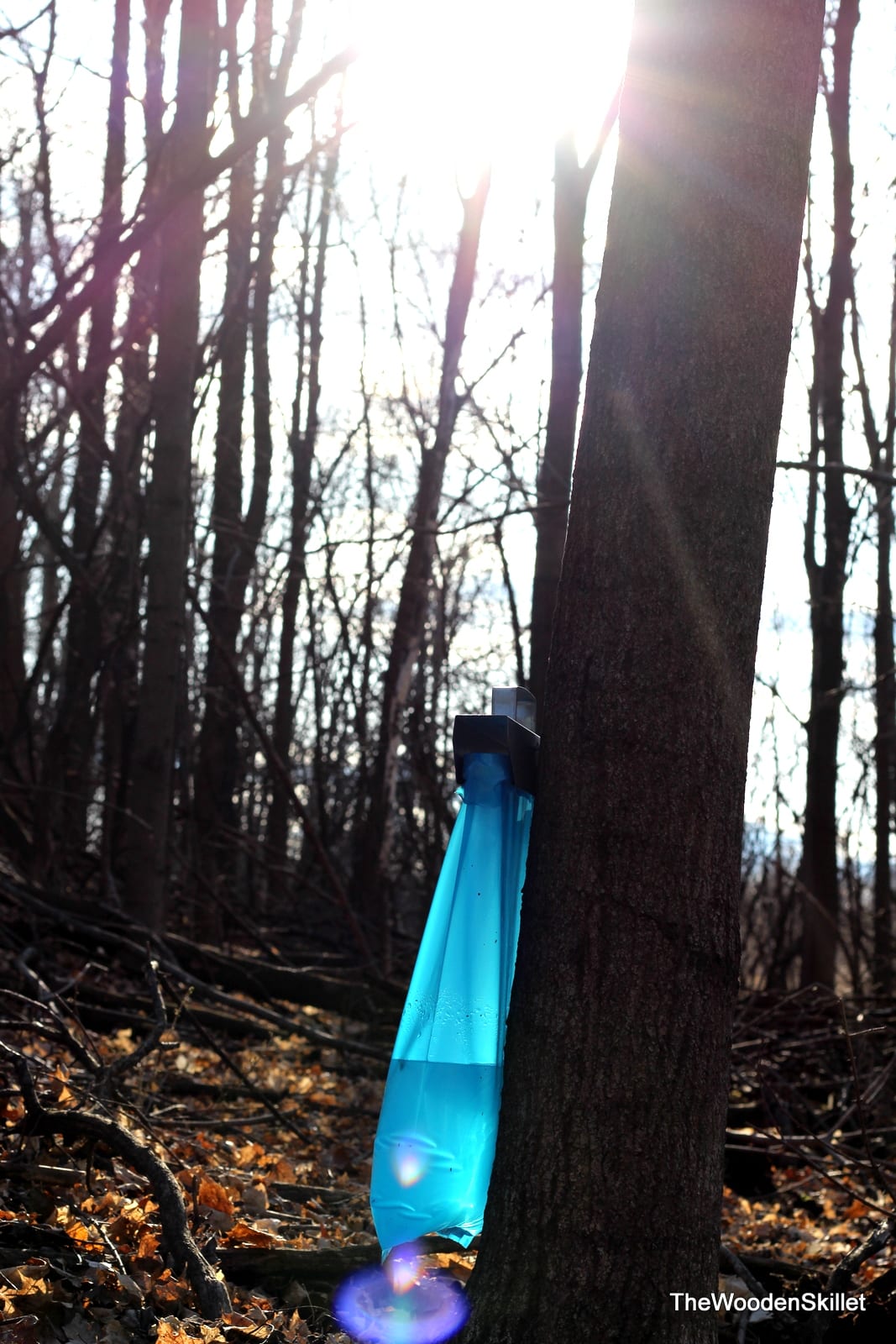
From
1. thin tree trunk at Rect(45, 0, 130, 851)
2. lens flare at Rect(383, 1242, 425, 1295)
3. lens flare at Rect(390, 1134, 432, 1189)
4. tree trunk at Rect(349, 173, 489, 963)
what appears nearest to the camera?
lens flare at Rect(390, 1134, 432, 1189)

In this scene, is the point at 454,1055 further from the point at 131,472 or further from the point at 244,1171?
the point at 131,472

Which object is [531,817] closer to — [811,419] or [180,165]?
[180,165]

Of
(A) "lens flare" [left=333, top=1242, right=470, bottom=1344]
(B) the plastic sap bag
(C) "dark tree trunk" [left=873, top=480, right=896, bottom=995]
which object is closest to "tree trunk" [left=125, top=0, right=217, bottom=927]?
(A) "lens flare" [left=333, top=1242, right=470, bottom=1344]

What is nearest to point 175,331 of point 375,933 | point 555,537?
point 555,537

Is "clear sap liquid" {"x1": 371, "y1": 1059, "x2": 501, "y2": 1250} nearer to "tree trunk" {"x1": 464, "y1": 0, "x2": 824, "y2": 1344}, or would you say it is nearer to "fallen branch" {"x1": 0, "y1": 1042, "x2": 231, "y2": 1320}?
"tree trunk" {"x1": 464, "y1": 0, "x2": 824, "y2": 1344}

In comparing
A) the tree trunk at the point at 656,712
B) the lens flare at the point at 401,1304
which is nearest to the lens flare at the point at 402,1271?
the lens flare at the point at 401,1304

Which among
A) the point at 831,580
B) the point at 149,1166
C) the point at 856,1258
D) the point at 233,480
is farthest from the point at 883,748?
the point at 149,1166

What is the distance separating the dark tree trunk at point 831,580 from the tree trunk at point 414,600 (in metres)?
3.08

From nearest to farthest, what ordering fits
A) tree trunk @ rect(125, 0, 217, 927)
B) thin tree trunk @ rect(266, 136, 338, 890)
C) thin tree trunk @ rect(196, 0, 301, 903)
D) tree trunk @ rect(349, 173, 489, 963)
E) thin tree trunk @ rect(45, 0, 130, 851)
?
tree trunk @ rect(125, 0, 217, 927) < thin tree trunk @ rect(45, 0, 130, 851) < tree trunk @ rect(349, 173, 489, 963) < thin tree trunk @ rect(196, 0, 301, 903) < thin tree trunk @ rect(266, 136, 338, 890)

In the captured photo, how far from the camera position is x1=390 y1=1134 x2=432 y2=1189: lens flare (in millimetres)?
2420

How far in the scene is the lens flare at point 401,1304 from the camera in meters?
2.61

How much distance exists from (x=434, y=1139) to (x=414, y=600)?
6997 millimetres

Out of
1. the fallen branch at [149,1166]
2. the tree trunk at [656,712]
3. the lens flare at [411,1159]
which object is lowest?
the fallen branch at [149,1166]

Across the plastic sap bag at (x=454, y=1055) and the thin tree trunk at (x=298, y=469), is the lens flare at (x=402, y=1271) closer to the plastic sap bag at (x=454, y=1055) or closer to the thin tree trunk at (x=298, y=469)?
the plastic sap bag at (x=454, y=1055)
